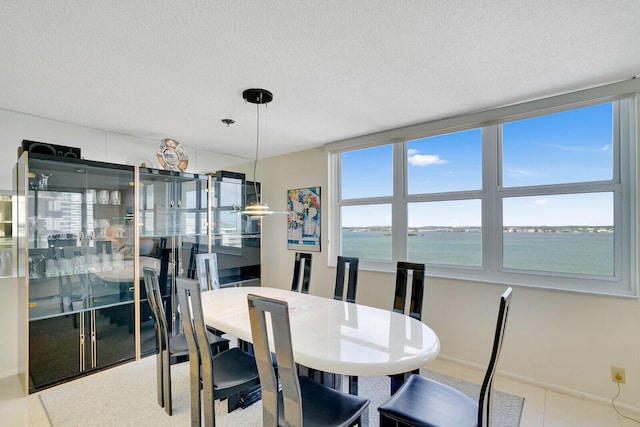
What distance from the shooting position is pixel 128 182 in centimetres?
313

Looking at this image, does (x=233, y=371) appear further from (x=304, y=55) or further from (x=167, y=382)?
(x=304, y=55)

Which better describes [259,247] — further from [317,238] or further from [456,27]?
[456,27]

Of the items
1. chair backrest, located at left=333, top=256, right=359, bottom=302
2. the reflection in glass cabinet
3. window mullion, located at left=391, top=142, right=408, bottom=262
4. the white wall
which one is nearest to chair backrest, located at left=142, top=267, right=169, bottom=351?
the reflection in glass cabinet

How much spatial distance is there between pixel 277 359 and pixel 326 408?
438mm

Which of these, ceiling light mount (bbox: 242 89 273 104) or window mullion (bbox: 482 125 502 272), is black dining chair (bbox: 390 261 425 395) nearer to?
window mullion (bbox: 482 125 502 272)

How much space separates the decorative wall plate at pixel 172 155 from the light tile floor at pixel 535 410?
7.91 feet

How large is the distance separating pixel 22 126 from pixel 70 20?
76.3 inches

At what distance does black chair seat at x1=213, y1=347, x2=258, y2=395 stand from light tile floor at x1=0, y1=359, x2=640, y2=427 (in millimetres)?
1310

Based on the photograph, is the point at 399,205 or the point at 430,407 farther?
the point at 399,205

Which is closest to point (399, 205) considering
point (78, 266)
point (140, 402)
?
point (140, 402)

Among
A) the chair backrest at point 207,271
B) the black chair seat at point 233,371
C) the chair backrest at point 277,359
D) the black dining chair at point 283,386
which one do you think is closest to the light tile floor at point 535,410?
the black chair seat at point 233,371

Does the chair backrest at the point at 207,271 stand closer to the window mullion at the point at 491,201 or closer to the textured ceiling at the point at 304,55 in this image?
the textured ceiling at the point at 304,55

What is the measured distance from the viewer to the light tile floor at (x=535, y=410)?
2.04 metres

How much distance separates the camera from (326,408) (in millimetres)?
1415
